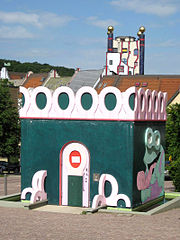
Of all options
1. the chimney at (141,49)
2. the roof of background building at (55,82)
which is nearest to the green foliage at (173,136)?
the roof of background building at (55,82)

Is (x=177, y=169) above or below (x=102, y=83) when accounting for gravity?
below

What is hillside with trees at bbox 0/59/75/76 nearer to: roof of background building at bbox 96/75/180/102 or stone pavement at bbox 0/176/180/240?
roof of background building at bbox 96/75/180/102

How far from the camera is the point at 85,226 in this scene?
14945mm

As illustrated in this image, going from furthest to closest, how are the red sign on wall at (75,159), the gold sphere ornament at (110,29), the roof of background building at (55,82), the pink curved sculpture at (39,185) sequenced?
the gold sphere ornament at (110,29) < the roof of background building at (55,82) < the pink curved sculpture at (39,185) < the red sign on wall at (75,159)

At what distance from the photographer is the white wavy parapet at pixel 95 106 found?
18.2 m

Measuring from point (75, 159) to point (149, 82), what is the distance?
3752cm

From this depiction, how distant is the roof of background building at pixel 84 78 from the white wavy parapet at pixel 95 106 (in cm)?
4707

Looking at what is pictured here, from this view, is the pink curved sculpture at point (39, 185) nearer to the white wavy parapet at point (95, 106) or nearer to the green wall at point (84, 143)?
the green wall at point (84, 143)

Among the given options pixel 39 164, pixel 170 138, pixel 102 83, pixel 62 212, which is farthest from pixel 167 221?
pixel 102 83

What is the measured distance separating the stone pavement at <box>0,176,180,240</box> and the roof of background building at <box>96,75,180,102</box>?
119 feet

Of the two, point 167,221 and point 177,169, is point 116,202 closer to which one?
point 167,221

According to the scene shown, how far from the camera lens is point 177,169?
24.5 meters

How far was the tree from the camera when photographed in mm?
40094

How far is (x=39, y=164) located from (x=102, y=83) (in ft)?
129
